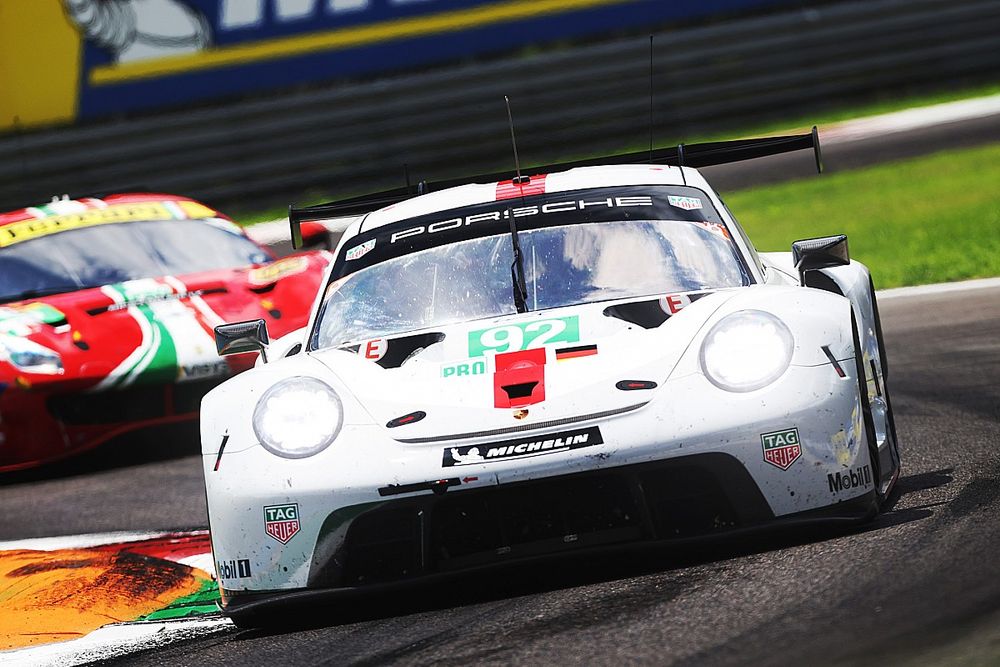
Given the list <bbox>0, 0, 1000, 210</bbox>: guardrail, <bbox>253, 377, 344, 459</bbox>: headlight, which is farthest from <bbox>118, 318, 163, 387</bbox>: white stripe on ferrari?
<bbox>0, 0, 1000, 210</bbox>: guardrail

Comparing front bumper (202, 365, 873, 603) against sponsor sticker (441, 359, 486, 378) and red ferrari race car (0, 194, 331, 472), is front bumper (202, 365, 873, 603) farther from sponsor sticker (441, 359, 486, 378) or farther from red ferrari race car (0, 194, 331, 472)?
red ferrari race car (0, 194, 331, 472)

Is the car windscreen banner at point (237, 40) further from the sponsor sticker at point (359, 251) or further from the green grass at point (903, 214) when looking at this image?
the sponsor sticker at point (359, 251)

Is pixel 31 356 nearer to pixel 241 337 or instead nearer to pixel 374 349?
pixel 241 337

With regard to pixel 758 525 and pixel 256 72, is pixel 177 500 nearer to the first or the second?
pixel 758 525

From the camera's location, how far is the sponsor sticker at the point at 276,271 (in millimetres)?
8938

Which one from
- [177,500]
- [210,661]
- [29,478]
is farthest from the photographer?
[29,478]

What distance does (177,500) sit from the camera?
7.21 meters

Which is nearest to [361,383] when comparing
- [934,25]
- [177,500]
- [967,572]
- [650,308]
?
[650,308]

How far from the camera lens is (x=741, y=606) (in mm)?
3953

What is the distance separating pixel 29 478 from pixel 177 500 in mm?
1879

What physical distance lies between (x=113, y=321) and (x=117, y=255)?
0.85 meters

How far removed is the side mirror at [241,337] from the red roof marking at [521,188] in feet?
3.07

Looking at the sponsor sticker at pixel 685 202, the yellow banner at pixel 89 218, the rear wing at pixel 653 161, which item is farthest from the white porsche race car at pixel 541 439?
the yellow banner at pixel 89 218

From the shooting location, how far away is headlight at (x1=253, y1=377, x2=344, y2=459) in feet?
15.0
